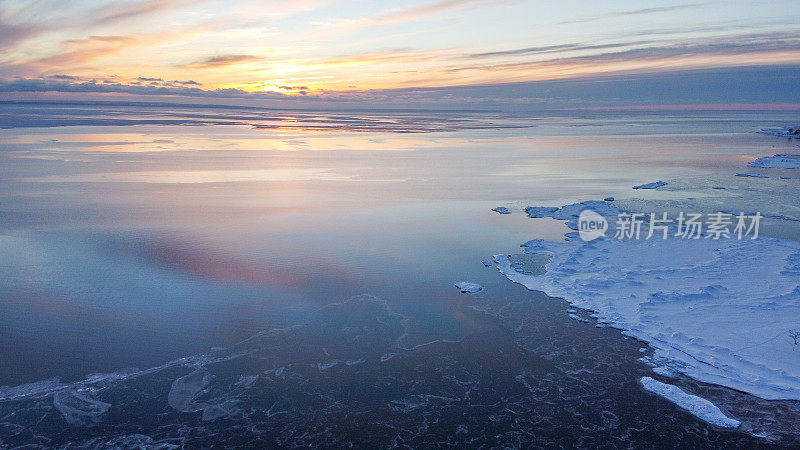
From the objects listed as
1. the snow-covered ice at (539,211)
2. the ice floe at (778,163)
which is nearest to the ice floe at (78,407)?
the snow-covered ice at (539,211)

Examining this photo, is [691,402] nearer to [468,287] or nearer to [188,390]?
[468,287]

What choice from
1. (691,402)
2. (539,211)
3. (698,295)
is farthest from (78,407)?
(539,211)

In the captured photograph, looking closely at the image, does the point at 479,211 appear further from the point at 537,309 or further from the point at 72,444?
the point at 72,444

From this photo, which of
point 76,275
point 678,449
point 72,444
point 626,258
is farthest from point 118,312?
point 626,258

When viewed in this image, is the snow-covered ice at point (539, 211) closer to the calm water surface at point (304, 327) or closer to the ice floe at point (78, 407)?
the calm water surface at point (304, 327)

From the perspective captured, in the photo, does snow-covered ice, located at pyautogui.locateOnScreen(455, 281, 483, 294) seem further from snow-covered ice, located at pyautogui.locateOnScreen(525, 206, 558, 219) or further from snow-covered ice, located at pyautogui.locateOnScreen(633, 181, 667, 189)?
snow-covered ice, located at pyautogui.locateOnScreen(633, 181, 667, 189)

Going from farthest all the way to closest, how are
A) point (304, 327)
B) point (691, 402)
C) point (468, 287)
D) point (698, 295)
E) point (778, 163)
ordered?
point (778, 163)
point (468, 287)
point (698, 295)
point (304, 327)
point (691, 402)

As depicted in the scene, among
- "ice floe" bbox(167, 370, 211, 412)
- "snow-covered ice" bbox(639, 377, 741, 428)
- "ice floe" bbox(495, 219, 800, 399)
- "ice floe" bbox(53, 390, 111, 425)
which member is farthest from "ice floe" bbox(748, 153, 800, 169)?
"ice floe" bbox(53, 390, 111, 425)

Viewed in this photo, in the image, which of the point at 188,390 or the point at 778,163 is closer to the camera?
the point at 188,390
